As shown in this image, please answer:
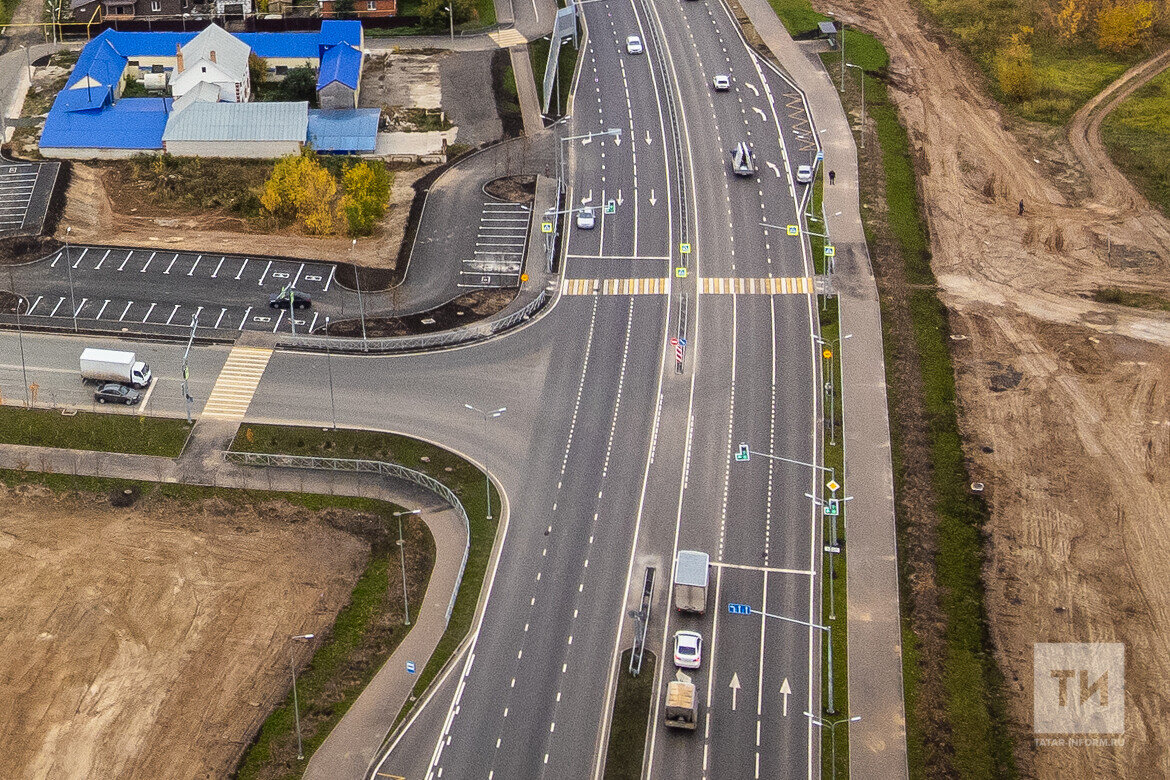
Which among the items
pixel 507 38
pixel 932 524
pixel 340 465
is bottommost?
pixel 340 465

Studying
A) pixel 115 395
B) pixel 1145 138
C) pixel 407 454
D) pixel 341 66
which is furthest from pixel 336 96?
pixel 1145 138

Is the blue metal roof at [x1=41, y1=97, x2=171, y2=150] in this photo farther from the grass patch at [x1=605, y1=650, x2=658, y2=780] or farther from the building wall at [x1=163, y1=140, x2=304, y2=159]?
the grass patch at [x1=605, y1=650, x2=658, y2=780]

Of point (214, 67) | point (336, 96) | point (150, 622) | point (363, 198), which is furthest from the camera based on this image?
point (336, 96)

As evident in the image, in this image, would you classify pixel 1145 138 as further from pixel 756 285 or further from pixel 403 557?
pixel 403 557

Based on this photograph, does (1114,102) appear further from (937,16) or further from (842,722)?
(842,722)

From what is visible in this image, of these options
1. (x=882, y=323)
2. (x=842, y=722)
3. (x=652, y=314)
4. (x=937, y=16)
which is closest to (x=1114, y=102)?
(x=937, y=16)

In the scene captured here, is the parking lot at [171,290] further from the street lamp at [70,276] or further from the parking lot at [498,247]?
the parking lot at [498,247]

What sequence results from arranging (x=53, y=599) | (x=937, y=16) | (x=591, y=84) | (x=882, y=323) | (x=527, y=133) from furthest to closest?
(x=937, y=16)
(x=591, y=84)
(x=527, y=133)
(x=882, y=323)
(x=53, y=599)
